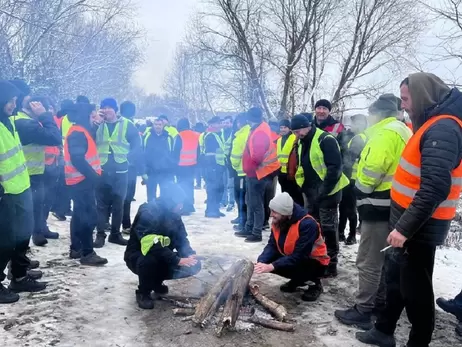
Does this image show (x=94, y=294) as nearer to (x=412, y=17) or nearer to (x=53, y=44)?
(x=53, y=44)

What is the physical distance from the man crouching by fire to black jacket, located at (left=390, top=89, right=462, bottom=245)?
2.23 meters

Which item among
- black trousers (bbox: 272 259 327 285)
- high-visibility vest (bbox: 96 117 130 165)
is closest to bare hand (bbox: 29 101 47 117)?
high-visibility vest (bbox: 96 117 130 165)

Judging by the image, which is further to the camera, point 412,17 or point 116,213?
point 412,17

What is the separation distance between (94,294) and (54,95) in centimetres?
1346

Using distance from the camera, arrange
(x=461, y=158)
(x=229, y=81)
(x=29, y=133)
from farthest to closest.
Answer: (x=229, y=81) < (x=29, y=133) < (x=461, y=158)

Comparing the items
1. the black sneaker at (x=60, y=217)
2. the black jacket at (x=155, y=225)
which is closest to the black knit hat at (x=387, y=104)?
the black jacket at (x=155, y=225)

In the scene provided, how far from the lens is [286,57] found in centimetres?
1550

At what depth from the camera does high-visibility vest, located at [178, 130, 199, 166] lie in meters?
9.18

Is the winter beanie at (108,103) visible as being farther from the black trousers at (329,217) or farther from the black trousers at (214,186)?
the black trousers at (214,186)

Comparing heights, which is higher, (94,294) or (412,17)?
(412,17)

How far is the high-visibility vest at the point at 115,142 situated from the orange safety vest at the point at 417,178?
14.8ft

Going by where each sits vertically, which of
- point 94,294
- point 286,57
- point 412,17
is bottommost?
point 94,294

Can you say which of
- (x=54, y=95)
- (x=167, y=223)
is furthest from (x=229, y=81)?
(x=167, y=223)

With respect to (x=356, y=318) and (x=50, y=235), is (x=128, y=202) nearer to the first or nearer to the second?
(x=50, y=235)
